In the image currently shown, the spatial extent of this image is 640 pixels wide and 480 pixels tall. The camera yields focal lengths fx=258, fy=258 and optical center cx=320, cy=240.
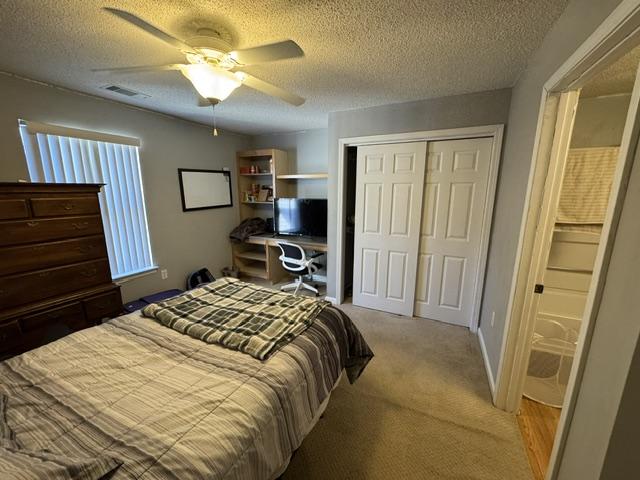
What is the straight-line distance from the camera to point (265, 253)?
4301 millimetres

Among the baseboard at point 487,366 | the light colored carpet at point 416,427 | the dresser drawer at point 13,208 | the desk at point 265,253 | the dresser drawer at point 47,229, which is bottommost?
the light colored carpet at point 416,427

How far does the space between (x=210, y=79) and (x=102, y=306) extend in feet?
6.97

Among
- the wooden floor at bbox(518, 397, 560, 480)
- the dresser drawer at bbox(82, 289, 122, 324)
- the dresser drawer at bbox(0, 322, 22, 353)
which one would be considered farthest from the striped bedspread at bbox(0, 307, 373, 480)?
the wooden floor at bbox(518, 397, 560, 480)

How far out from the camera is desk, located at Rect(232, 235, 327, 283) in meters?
3.79

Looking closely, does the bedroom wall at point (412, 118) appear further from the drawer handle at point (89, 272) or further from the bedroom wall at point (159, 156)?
the drawer handle at point (89, 272)

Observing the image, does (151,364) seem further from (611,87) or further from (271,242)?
(611,87)

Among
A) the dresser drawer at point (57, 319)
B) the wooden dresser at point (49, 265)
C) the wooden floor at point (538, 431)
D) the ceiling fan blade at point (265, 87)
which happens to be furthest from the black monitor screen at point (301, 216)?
the wooden floor at point (538, 431)

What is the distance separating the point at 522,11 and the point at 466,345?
255cm

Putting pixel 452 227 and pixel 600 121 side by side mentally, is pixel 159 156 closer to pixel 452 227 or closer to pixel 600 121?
pixel 452 227

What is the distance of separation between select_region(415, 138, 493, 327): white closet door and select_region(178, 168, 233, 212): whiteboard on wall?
2925mm

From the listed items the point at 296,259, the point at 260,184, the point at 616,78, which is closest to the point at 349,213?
the point at 296,259

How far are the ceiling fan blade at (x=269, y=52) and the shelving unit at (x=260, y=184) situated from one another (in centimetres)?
270

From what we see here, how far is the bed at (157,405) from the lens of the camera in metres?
0.79

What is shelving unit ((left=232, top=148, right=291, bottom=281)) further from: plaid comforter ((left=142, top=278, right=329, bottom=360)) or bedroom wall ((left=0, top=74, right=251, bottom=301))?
plaid comforter ((left=142, top=278, right=329, bottom=360))
